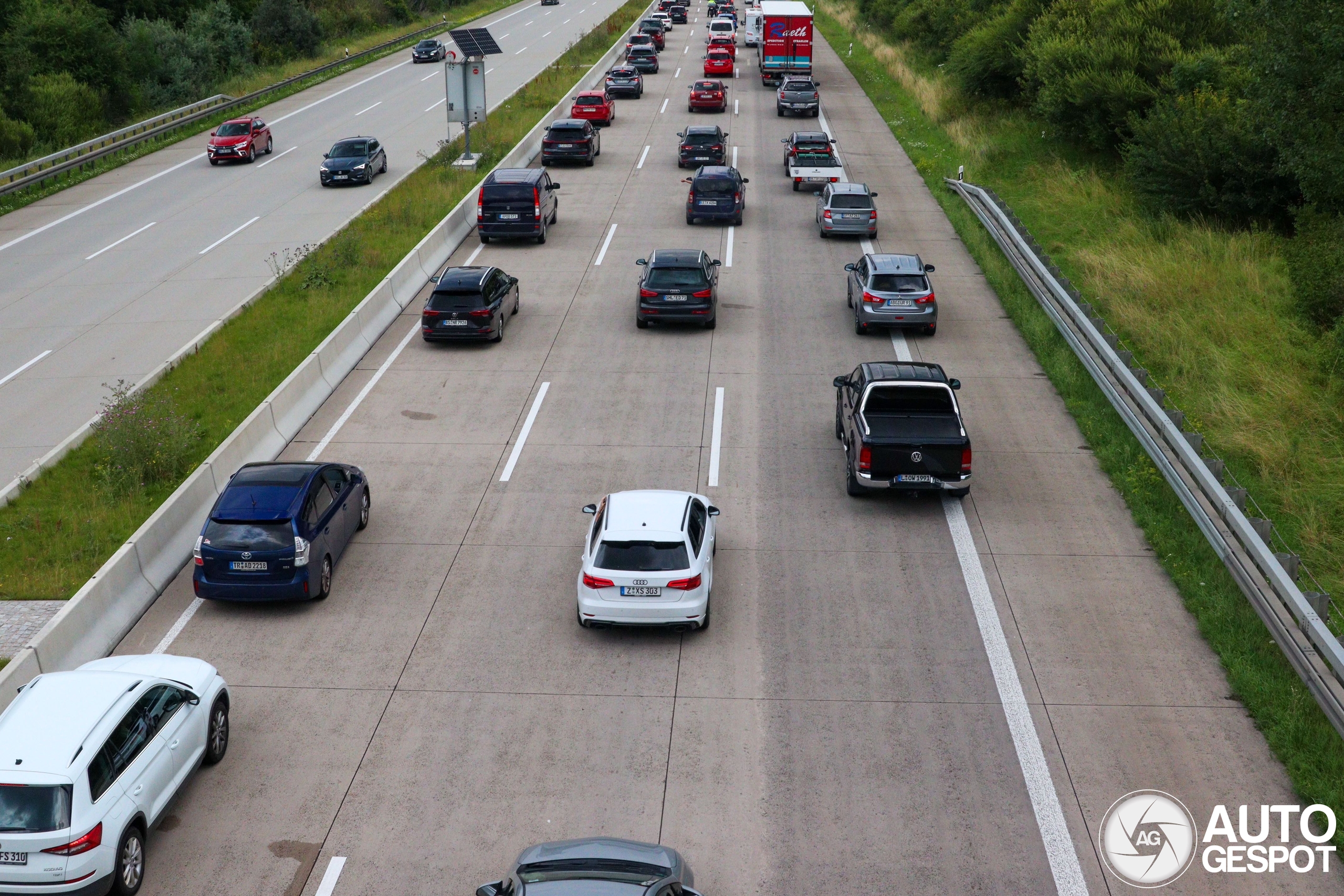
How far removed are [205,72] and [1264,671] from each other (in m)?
66.8

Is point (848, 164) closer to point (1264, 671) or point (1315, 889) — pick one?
point (1264, 671)

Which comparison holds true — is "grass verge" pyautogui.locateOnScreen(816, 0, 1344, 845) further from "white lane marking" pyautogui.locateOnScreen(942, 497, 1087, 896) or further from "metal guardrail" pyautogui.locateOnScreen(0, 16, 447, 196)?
"metal guardrail" pyautogui.locateOnScreen(0, 16, 447, 196)

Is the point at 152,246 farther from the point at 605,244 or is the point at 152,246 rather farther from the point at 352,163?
the point at 605,244

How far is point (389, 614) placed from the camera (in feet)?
45.9

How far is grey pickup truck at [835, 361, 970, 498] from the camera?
16.0 meters

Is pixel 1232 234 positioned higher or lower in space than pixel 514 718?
higher

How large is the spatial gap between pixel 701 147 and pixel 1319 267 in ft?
73.4

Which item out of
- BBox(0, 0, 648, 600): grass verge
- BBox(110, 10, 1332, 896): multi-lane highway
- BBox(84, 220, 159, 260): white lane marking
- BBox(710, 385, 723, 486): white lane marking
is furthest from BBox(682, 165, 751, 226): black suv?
BBox(84, 220, 159, 260): white lane marking

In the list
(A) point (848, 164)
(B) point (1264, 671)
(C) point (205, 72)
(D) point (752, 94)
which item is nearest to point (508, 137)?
(A) point (848, 164)

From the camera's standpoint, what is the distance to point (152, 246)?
3300 centimetres

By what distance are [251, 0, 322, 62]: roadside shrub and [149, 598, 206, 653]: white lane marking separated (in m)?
69.8

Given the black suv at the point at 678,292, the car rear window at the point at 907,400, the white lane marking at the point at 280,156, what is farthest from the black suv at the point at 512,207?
the white lane marking at the point at 280,156

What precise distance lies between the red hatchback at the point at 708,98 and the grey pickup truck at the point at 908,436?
36579 mm

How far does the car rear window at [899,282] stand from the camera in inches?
905
